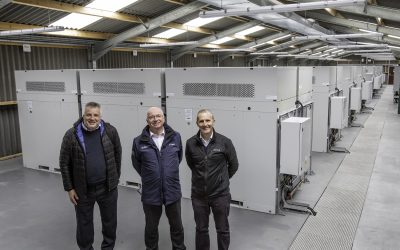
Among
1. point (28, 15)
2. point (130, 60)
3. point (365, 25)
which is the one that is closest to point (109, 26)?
point (130, 60)

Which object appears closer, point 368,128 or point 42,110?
point 42,110

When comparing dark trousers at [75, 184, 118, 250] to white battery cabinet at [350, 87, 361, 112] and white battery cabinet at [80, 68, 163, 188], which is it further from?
white battery cabinet at [350, 87, 361, 112]

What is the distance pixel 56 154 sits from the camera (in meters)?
6.37

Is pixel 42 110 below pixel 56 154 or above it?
above

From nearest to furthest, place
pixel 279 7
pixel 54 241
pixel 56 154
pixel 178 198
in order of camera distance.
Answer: pixel 178 198 < pixel 54 241 < pixel 279 7 < pixel 56 154

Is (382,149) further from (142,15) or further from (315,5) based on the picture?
(142,15)

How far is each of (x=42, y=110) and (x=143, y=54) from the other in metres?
6.08

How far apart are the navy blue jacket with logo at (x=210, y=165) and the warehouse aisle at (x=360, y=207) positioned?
4.10ft

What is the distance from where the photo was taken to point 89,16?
838cm

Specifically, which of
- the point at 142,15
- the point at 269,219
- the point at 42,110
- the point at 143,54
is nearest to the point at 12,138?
the point at 42,110

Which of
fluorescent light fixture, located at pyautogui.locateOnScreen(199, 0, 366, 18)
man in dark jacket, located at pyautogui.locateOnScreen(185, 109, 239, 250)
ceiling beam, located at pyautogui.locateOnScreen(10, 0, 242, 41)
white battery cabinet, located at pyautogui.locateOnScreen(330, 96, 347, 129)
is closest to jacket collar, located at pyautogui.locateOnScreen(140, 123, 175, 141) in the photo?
man in dark jacket, located at pyautogui.locateOnScreen(185, 109, 239, 250)

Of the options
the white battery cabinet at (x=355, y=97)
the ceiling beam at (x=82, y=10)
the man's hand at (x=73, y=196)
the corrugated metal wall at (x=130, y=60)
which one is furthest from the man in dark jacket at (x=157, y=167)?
the white battery cabinet at (x=355, y=97)

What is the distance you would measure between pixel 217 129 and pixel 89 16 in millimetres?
5437

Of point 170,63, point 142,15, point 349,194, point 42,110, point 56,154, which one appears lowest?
point 349,194
